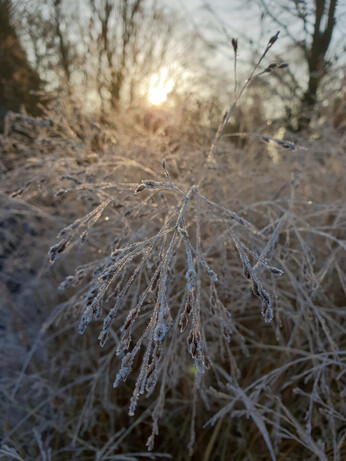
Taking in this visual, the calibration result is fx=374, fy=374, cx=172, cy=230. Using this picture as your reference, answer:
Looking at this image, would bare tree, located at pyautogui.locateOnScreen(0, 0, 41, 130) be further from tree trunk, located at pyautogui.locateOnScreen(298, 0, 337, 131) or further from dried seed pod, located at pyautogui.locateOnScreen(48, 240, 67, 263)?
dried seed pod, located at pyautogui.locateOnScreen(48, 240, 67, 263)

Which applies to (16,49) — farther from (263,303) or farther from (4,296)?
(263,303)

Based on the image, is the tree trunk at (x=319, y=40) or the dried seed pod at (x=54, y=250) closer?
the dried seed pod at (x=54, y=250)

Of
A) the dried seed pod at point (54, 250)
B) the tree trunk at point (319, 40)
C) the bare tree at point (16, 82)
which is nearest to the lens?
the dried seed pod at point (54, 250)

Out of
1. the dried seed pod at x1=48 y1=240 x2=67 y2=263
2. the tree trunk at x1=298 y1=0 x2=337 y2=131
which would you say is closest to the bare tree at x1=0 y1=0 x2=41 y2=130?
the tree trunk at x1=298 y1=0 x2=337 y2=131

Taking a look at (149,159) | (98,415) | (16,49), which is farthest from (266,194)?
(16,49)

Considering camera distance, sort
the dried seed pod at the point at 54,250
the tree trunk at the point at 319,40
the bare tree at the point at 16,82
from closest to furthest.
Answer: the dried seed pod at the point at 54,250, the tree trunk at the point at 319,40, the bare tree at the point at 16,82

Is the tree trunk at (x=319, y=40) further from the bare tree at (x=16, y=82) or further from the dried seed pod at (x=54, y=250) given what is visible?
the bare tree at (x=16, y=82)

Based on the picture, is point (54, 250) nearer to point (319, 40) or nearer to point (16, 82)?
point (319, 40)

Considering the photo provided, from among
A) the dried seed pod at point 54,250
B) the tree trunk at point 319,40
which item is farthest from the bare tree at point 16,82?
the dried seed pod at point 54,250

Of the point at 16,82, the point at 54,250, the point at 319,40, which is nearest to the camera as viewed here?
the point at 54,250

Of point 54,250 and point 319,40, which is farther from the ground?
point 319,40

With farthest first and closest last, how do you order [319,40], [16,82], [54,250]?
1. [16,82]
2. [319,40]
3. [54,250]

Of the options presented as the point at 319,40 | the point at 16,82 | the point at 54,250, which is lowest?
the point at 54,250

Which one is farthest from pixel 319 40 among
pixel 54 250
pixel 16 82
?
pixel 16 82
